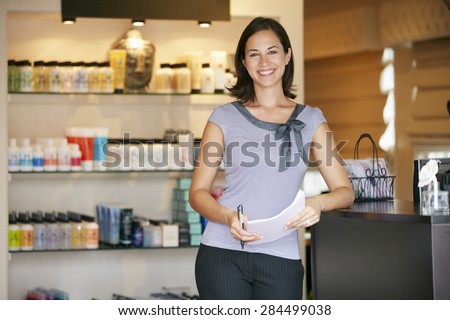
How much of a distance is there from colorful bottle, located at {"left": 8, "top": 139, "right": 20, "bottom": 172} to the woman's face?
96.2 inches

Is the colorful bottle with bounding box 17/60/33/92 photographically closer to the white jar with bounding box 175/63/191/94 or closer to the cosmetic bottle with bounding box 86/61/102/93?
the cosmetic bottle with bounding box 86/61/102/93

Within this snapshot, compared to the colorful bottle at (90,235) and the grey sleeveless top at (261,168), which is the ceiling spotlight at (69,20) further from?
the grey sleeveless top at (261,168)

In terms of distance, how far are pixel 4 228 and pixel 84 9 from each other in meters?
1.26

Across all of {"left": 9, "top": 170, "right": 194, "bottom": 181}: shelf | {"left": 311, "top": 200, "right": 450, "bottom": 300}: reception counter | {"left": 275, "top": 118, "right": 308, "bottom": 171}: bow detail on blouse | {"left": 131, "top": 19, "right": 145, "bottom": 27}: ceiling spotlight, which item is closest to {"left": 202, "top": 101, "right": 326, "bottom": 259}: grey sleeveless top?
{"left": 275, "top": 118, "right": 308, "bottom": 171}: bow detail on blouse

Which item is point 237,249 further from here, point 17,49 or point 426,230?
point 17,49

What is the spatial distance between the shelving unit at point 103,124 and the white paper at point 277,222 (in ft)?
8.63

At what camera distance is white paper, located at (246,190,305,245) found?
2307 millimetres

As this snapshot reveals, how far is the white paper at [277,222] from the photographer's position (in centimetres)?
231

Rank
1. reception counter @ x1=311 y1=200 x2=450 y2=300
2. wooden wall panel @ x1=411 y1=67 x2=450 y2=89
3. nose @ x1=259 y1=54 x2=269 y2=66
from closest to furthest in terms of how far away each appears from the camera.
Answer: nose @ x1=259 y1=54 x2=269 y2=66 < reception counter @ x1=311 y1=200 x2=450 y2=300 < wooden wall panel @ x1=411 y1=67 x2=450 y2=89

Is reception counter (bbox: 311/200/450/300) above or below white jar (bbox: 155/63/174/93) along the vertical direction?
below

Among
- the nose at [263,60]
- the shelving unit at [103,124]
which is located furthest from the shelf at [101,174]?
the nose at [263,60]

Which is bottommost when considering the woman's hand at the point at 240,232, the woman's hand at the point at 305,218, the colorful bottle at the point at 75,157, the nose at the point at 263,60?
the woman's hand at the point at 240,232

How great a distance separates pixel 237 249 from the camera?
8.11 ft
